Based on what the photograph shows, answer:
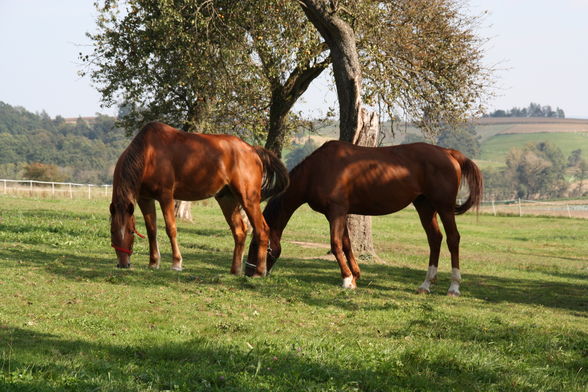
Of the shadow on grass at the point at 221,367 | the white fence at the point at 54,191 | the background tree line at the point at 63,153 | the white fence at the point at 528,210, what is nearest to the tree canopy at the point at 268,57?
the shadow on grass at the point at 221,367

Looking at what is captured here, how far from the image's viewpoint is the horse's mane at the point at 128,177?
11422mm

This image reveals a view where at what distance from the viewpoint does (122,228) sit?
11.5 metres

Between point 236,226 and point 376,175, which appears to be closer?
point 376,175

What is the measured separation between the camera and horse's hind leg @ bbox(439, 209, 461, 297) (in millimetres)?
12047

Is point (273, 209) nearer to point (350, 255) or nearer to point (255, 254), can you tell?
point (255, 254)

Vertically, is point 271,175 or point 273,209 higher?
point 271,175

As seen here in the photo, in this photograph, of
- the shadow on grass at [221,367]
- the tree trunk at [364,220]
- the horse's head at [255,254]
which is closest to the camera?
the shadow on grass at [221,367]

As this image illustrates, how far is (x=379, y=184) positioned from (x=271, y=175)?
7.02 feet

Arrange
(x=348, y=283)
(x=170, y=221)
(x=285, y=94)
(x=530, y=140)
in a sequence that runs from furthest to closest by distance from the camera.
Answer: (x=530, y=140), (x=285, y=94), (x=170, y=221), (x=348, y=283)

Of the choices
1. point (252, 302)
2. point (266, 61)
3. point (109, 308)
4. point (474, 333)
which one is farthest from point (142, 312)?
point (266, 61)

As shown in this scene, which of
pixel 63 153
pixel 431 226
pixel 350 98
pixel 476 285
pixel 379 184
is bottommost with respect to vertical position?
pixel 476 285

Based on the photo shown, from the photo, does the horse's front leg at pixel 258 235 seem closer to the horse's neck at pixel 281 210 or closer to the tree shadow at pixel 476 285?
the horse's neck at pixel 281 210

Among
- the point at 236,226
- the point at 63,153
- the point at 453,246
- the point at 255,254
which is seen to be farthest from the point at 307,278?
the point at 63,153

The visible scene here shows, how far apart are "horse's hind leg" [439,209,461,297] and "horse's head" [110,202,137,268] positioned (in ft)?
18.3
